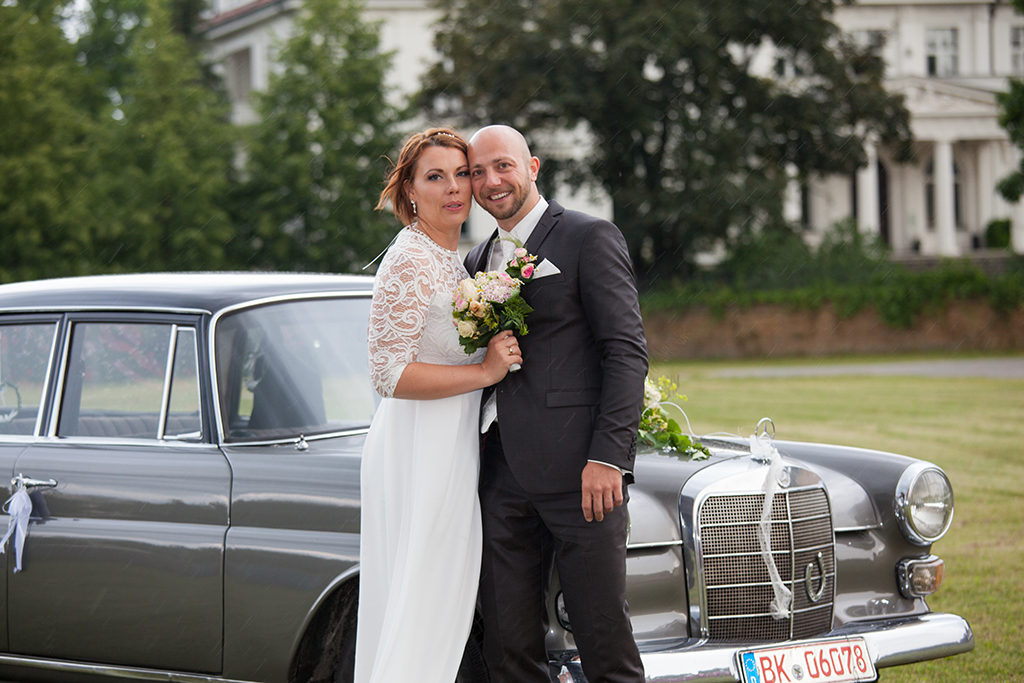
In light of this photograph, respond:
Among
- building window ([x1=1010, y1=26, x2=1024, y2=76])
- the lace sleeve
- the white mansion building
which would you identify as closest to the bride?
the lace sleeve

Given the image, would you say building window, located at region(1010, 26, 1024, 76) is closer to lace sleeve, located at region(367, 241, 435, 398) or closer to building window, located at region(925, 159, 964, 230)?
building window, located at region(925, 159, 964, 230)

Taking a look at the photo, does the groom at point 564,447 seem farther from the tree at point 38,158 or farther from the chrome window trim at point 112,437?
the tree at point 38,158

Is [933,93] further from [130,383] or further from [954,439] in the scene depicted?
[130,383]

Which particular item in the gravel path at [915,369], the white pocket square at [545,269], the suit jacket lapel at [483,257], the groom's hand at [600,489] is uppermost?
the suit jacket lapel at [483,257]

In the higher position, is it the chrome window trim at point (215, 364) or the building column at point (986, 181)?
the building column at point (986, 181)

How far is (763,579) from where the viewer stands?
3928 mm

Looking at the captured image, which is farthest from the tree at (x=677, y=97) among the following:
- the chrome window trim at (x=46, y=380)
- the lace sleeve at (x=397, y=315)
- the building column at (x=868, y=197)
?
the lace sleeve at (x=397, y=315)

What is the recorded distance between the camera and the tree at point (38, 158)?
2838 centimetres

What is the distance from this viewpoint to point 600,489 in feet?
10.9

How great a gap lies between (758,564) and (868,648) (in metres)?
0.49

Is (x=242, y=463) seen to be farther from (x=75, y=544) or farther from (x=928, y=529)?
(x=928, y=529)

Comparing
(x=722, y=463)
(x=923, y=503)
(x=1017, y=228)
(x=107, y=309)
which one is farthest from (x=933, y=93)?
(x=107, y=309)

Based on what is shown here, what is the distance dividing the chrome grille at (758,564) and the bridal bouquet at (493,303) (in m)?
1.01

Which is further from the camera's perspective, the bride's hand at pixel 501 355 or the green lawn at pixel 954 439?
the green lawn at pixel 954 439
